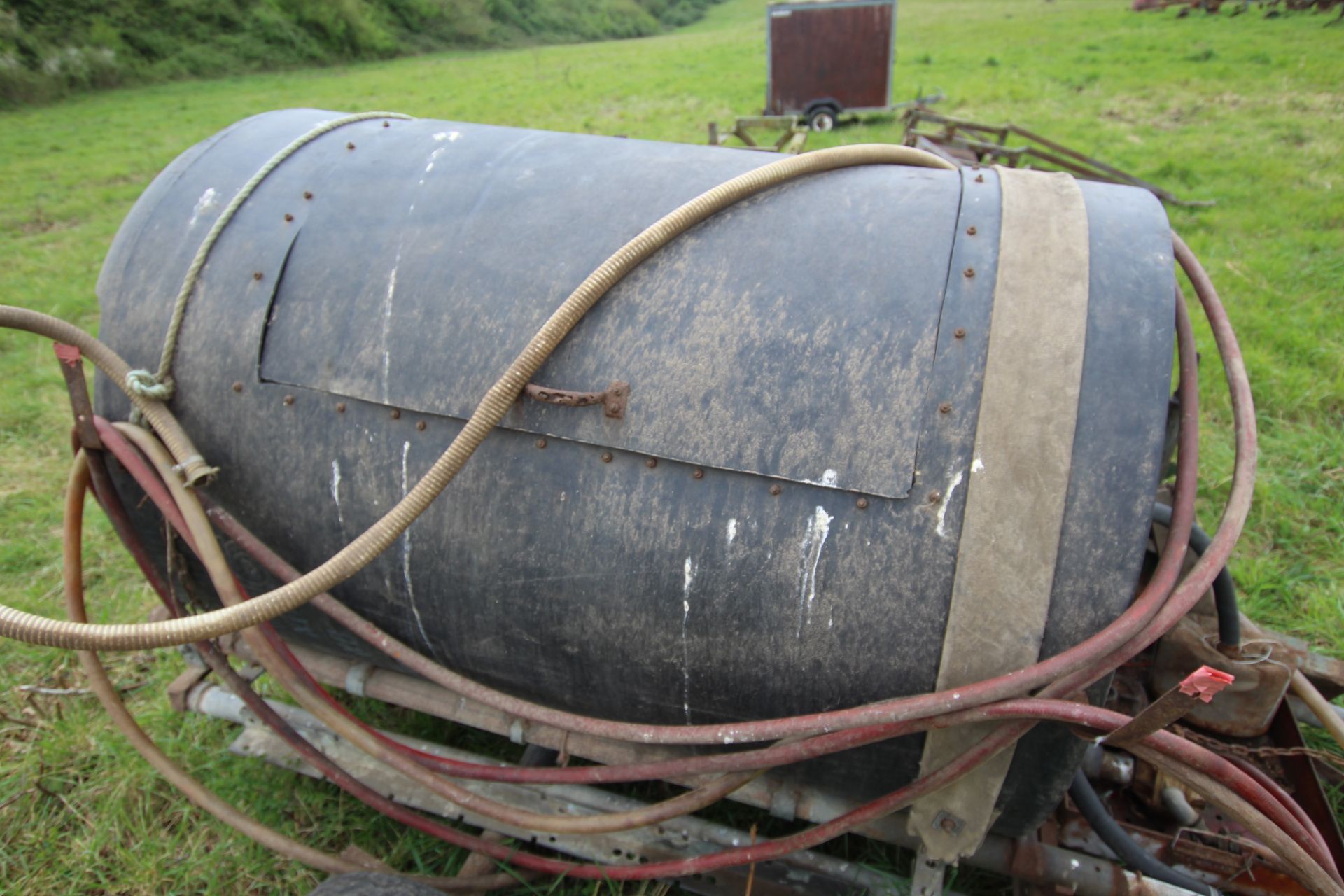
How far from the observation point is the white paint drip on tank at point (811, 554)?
143 cm

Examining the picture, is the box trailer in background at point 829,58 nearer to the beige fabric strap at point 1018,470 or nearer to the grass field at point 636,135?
the grass field at point 636,135

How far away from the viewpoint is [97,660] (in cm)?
201

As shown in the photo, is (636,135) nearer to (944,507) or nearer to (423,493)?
(423,493)

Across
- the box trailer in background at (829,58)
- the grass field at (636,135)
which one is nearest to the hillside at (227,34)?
the grass field at (636,135)

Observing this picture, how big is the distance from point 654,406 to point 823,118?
10181 mm

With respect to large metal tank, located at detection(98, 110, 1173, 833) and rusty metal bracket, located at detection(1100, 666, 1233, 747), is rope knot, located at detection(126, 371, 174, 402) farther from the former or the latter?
rusty metal bracket, located at detection(1100, 666, 1233, 747)

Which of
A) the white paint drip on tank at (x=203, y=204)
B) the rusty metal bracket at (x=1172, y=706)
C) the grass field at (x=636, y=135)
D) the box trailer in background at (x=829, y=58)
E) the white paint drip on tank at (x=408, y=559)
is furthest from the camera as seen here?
the box trailer in background at (x=829, y=58)

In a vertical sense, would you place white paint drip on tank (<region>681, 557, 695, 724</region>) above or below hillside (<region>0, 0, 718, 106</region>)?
below

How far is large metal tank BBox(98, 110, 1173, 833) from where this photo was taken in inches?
55.1

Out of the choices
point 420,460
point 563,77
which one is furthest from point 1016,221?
point 563,77

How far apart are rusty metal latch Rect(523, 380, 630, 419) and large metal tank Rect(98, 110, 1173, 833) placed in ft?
0.06

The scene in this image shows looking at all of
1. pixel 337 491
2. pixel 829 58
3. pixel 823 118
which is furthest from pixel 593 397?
→ pixel 829 58

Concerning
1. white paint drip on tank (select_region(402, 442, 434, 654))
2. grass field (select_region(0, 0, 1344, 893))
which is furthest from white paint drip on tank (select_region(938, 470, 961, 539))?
grass field (select_region(0, 0, 1344, 893))

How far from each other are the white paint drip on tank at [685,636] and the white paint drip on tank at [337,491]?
77cm
